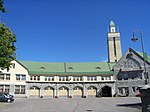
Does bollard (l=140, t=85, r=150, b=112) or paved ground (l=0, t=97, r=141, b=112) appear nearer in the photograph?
bollard (l=140, t=85, r=150, b=112)

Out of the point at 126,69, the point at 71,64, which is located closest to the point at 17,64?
the point at 71,64

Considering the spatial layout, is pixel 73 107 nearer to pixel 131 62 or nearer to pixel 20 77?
pixel 20 77

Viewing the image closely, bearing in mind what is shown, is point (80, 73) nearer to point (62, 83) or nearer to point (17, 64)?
point (62, 83)

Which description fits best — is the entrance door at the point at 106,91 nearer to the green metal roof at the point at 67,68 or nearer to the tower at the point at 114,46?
the green metal roof at the point at 67,68

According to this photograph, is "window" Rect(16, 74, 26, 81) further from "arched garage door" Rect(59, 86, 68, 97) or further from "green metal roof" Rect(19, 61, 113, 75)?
"arched garage door" Rect(59, 86, 68, 97)

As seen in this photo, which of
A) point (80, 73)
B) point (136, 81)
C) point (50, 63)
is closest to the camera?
point (136, 81)

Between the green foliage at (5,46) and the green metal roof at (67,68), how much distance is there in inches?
1357

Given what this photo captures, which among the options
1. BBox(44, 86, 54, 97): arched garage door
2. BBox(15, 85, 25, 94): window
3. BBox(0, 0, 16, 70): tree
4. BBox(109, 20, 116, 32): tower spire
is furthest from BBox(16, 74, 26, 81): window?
BBox(109, 20, 116, 32): tower spire

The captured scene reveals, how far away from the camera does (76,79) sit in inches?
2363

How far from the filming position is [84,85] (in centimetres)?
5925

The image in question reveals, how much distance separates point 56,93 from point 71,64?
11.4m

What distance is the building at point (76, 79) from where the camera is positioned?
2184 inches

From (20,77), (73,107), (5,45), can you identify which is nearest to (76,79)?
(20,77)

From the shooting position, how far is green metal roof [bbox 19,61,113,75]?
59.5 m
